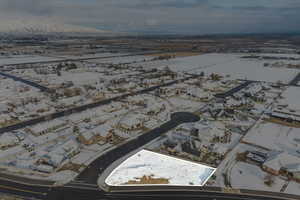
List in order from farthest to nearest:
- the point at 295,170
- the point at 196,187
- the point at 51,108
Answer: the point at 51,108 → the point at 295,170 → the point at 196,187

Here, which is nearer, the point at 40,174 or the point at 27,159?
the point at 40,174

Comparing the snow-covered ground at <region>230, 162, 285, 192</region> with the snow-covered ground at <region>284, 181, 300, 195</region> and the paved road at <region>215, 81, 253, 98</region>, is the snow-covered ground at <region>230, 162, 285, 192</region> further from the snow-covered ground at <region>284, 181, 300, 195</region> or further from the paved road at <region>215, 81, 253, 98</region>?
the paved road at <region>215, 81, 253, 98</region>

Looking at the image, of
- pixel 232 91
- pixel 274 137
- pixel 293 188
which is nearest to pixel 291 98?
pixel 232 91

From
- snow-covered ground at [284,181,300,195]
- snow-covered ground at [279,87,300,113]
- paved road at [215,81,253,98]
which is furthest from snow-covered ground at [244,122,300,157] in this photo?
paved road at [215,81,253,98]

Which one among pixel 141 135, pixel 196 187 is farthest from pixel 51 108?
pixel 196 187

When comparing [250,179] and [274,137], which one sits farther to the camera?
[274,137]

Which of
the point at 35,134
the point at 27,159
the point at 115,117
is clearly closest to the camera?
the point at 27,159

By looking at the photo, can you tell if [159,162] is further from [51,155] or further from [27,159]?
[27,159]

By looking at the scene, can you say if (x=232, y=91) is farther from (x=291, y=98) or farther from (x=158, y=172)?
(x=158, y=172)
